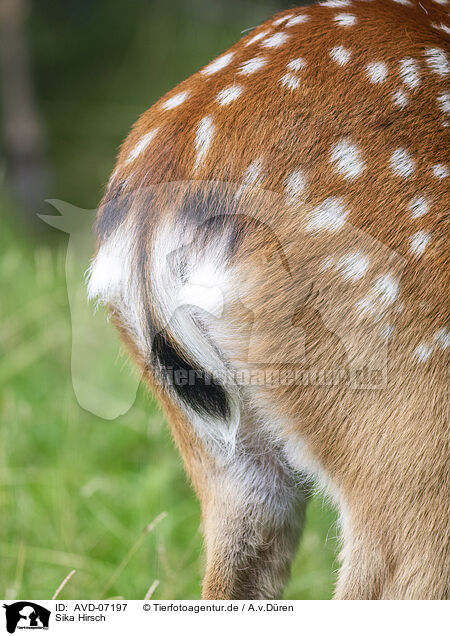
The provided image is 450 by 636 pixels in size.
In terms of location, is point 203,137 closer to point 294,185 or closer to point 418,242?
point 294,185

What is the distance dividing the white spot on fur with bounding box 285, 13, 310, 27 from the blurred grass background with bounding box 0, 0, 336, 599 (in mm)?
315

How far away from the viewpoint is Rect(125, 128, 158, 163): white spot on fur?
0.92 m

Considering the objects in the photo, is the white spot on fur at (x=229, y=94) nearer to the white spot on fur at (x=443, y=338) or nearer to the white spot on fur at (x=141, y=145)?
the white spot on fur at (x=141, y=145)

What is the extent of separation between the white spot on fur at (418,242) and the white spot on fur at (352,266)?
0.05 meters

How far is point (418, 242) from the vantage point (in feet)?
2.56

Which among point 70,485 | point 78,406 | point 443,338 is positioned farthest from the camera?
point 70,485

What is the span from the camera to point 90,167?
1458 mm

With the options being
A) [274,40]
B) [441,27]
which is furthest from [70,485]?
[441,27]

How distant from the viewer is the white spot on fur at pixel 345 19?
904mm

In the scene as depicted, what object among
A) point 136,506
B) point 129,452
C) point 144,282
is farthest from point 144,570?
point 144,282

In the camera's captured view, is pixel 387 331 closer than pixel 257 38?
Yes

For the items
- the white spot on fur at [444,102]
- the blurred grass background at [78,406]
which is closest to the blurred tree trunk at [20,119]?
the blurred grass background at [78,406]

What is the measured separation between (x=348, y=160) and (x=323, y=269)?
0.13 meters
